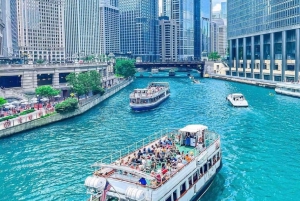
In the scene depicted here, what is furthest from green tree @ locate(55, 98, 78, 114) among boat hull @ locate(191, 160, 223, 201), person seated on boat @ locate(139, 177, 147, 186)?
person seated on boat @ locate(139, 177, 147, 186)

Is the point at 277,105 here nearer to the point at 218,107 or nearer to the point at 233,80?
the point at 218,107

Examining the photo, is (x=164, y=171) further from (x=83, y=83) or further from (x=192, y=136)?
(x=83, y=83)

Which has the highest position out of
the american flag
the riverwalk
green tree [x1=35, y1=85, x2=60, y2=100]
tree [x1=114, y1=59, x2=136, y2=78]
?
tree [x1=114, y1=59, x2=136, y2=78]

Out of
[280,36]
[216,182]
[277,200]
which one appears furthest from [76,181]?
[280,36]

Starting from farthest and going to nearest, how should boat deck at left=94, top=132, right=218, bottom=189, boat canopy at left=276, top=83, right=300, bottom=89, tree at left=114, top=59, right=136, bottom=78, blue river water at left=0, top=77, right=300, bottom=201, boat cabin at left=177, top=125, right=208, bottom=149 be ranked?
tree at left=114, top=59, right=136, bottom=78 → boat canopy at left=276, top=83, right=300, bottom=89 → boat cabin at left=177, top=125, right=208, bottom=149 → blue river water at left=0, top=77, right=300, bottom=201 → boat deck at left=94, top=132, right=218, bottom=189

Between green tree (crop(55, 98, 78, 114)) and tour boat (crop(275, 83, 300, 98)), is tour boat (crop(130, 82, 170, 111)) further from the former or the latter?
tour boat (crop(275, 83, 300, 98))

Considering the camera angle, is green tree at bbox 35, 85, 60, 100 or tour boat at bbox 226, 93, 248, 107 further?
green tree at bbox 35, 85, 60, 100

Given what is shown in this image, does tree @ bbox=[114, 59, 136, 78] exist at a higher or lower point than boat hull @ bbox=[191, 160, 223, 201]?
higher
